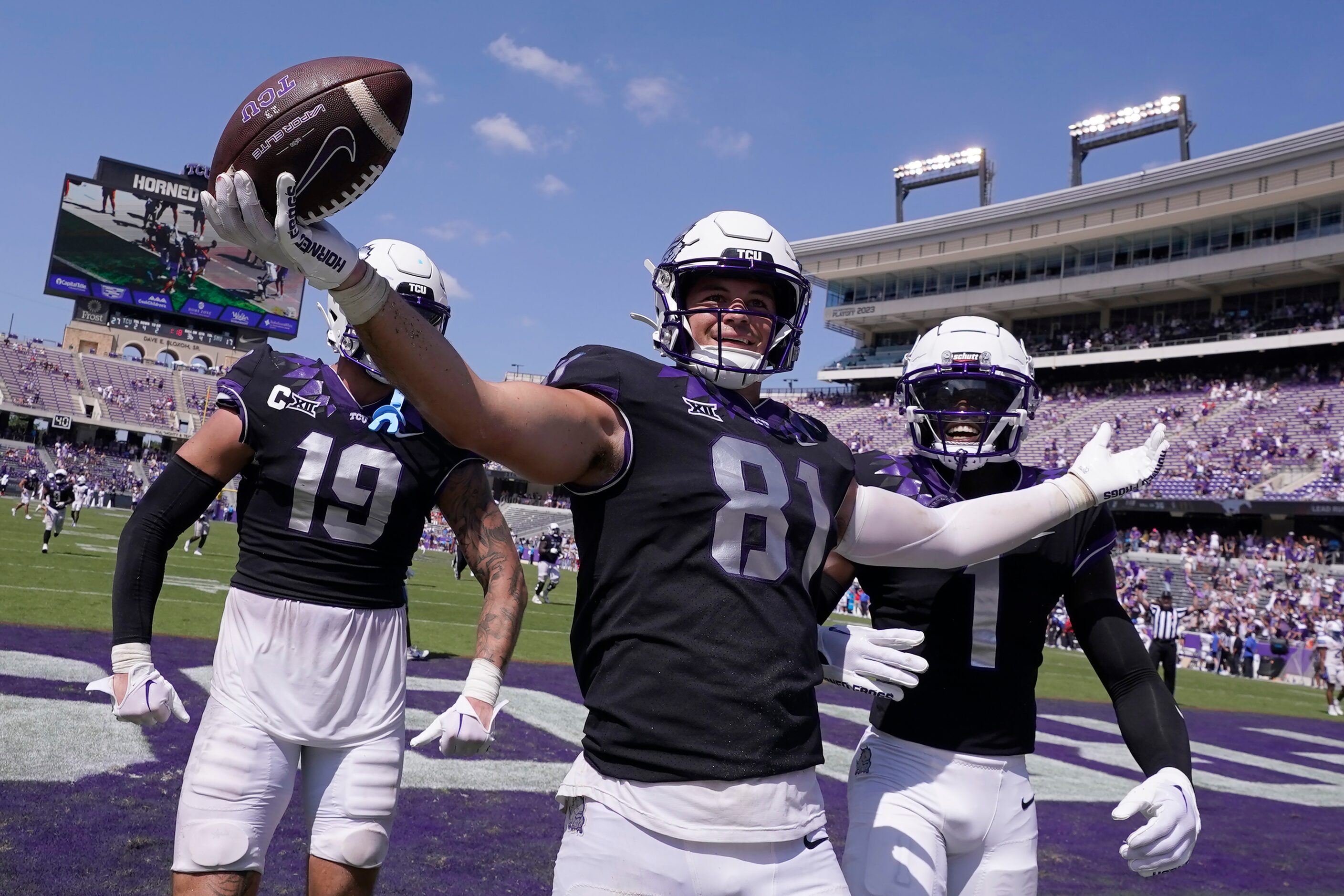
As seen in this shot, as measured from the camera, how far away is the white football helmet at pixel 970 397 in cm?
317

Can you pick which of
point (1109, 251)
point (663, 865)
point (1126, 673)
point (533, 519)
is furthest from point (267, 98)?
point (533, 519)

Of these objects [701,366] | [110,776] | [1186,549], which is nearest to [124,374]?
[1186,549]

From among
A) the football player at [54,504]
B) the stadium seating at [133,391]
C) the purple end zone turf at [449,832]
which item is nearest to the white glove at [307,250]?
the purple end zone turf at [449,832]

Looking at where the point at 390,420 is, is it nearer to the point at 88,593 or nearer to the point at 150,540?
the point at 150,540

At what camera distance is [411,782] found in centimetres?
592

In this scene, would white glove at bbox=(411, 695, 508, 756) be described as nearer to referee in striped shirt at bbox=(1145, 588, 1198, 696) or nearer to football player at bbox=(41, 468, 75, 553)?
referee in striped shirt at bbox=(1145, 588, 1198, 696)

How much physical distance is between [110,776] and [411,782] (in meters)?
1.56

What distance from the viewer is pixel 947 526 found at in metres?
2.56

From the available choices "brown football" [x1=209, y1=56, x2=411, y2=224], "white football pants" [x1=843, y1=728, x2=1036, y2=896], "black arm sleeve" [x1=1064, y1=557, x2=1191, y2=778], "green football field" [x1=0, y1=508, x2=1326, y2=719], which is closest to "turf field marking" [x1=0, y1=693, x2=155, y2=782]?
"green football field" [x1=0, y1=508, x2=1326, y2=719]

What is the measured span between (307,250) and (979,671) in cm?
219

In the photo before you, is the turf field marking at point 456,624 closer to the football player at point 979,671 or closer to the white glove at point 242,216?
the football player at point 979,671

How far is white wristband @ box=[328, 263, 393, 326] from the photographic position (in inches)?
65.9

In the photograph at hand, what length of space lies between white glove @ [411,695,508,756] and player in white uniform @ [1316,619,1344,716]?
18031 millimetres

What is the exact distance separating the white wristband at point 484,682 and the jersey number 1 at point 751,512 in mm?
1056
